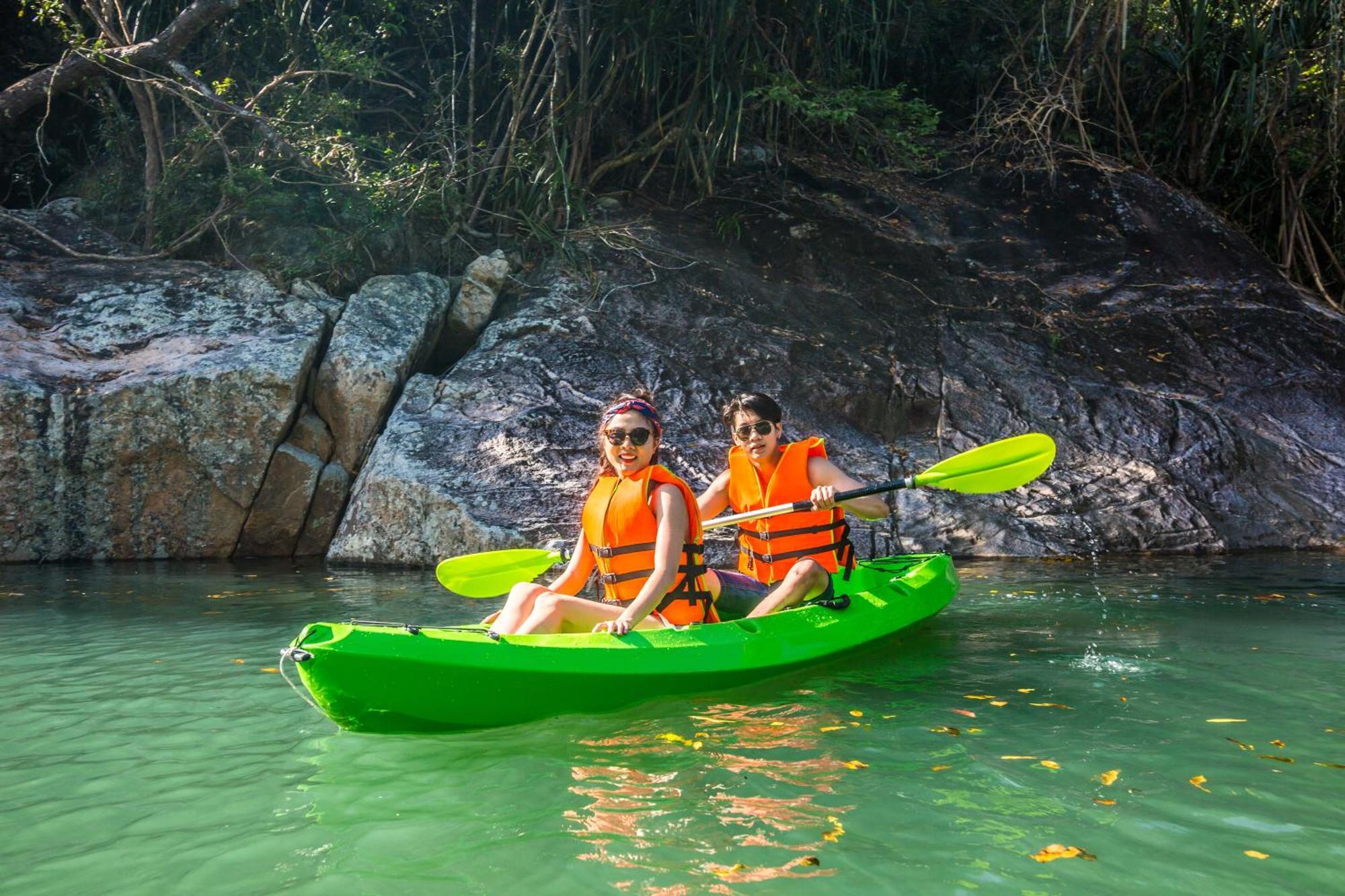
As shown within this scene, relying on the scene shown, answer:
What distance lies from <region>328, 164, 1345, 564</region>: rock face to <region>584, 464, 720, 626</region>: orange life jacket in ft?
8.45

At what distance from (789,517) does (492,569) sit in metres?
1.26

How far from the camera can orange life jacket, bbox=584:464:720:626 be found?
350 cm

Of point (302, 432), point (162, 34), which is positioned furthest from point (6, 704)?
point (162, 34)

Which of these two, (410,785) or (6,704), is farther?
(6,704)

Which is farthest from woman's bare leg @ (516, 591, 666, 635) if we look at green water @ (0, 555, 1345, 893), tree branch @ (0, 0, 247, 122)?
tree branch @ (0, 0, 247, 122)

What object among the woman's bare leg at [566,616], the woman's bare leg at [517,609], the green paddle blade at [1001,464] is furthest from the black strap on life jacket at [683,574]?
the green paddle blade at [1001,464]

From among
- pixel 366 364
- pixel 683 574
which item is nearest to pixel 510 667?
pixel 683 574

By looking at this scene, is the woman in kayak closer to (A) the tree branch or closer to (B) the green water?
(B) the green water

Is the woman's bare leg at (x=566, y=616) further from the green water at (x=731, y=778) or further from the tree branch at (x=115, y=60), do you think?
the tree branch at (x=115, y=60)

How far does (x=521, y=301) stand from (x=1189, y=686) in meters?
5.43

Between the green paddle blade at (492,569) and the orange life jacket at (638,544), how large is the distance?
876mm

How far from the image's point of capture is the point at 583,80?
8.34 m

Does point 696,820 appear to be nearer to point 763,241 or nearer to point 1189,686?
point 1189,686

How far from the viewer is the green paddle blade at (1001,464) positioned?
4.71 metres
